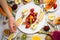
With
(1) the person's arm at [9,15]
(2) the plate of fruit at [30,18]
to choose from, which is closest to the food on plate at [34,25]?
(2) the plate of fruit at [30,18]

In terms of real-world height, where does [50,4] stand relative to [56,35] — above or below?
above

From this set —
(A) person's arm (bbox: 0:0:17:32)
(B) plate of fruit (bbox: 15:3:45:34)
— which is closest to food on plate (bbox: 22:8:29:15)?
(B) plate of fruit (bbox: 15:3:45:34)

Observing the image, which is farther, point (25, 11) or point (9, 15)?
point (25, 11)

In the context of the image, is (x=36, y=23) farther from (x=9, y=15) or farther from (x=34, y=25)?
(x=9, y=15)

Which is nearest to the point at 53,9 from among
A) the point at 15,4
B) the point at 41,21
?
the point at 41,21

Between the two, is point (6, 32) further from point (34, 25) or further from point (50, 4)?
point (50, 4)

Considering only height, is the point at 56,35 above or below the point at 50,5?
below

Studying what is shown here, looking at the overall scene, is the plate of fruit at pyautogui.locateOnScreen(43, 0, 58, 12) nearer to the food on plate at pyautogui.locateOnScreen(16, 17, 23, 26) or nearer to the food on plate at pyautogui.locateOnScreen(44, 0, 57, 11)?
the food on plate at pyautogui.locateOnScreen(44, 0, 57, 11)

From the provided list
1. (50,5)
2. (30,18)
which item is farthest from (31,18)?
(50,5)

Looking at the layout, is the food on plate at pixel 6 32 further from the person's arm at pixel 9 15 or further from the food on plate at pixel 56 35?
the food on plate at pixel 56 35
